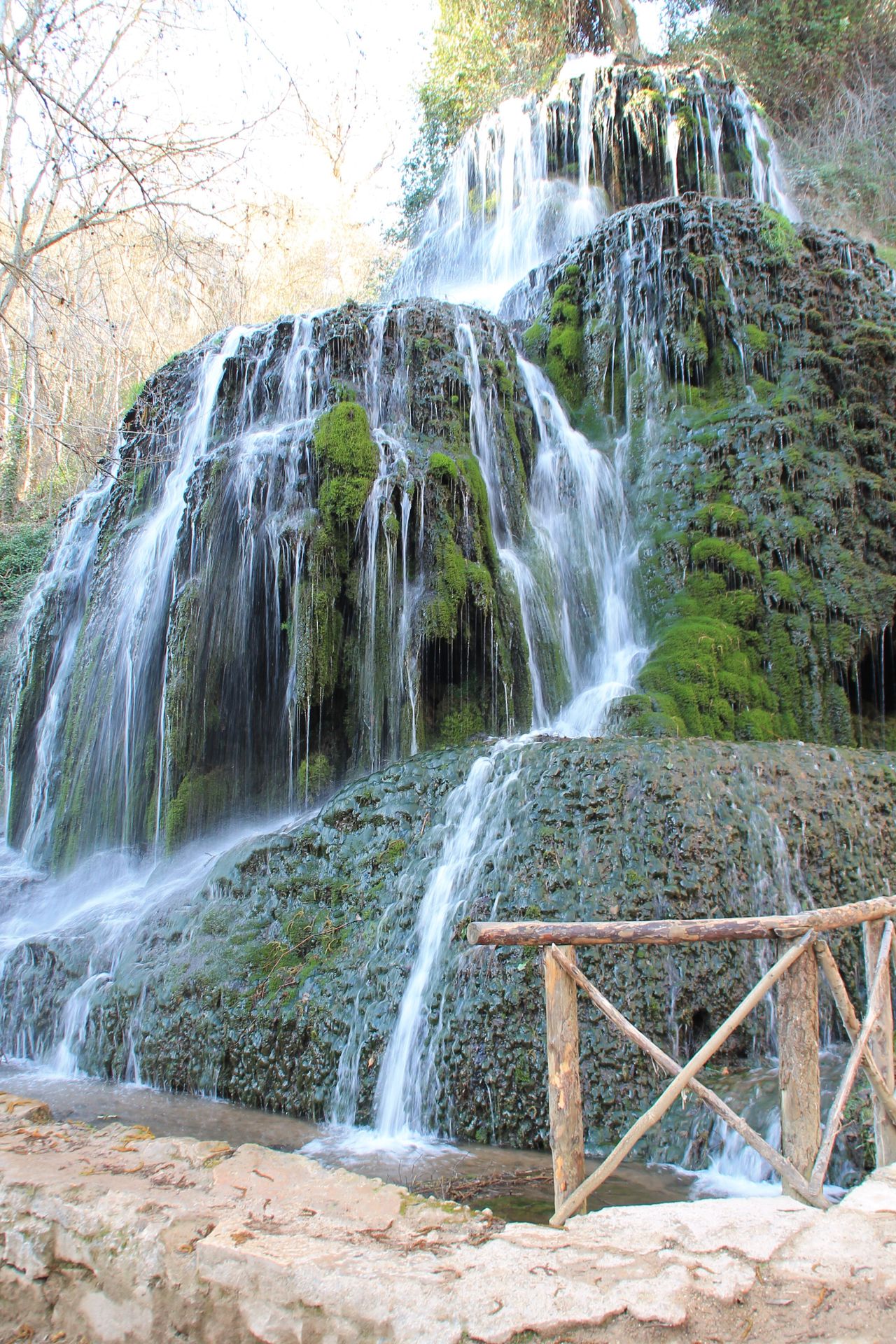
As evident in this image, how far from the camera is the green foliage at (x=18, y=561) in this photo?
16641mm

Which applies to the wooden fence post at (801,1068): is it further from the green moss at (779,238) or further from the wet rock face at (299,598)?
the green moss at (779,238)

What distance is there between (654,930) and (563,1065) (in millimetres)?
572

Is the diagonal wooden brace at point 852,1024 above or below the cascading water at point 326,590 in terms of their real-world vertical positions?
below

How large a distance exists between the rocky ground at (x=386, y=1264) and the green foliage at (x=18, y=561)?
1477cm

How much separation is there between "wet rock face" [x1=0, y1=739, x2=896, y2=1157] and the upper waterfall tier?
37.0 ft

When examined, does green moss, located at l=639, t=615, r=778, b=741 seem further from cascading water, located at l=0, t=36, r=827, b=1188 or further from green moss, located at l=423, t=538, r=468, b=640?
green moss, located at l=423, t=538, r=468, b=640

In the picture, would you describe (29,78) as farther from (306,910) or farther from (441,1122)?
(441,1122)

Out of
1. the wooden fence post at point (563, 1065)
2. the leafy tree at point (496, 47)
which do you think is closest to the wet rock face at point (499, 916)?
the wooden fence post at point (563, 1065)

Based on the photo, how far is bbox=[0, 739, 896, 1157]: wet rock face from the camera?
16.7 feet

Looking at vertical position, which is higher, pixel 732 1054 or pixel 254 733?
pixel 254 733

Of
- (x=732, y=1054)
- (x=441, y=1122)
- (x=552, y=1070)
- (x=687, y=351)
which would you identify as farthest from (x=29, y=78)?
(x=687, y=351)

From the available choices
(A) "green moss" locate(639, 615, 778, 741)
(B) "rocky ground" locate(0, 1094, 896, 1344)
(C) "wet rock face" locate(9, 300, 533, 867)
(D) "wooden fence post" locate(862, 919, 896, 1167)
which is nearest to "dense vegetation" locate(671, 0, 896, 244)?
(C) "wet rock face" locate(9, 300, 533, 867)

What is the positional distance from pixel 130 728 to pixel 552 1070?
292 inches

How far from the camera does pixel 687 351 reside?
37.6 feet
